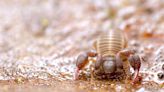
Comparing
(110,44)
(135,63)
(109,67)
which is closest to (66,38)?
(110,44)

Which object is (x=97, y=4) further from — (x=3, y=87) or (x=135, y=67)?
(x=3, y=87)

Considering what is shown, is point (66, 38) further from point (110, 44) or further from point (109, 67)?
point (109, 67)

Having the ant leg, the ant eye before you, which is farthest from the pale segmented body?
the ant leg

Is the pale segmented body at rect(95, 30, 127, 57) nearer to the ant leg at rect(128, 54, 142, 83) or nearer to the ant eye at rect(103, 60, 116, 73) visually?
the ant eye at rect(103, 60, 116, 73)

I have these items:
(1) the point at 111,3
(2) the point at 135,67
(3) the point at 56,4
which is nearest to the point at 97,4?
(1) the point at 111,3

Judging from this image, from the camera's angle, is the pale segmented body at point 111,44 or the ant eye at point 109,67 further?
the pale segmented body at point 111,44

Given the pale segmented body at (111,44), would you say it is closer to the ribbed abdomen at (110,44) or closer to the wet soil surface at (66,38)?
the ribbed abdomen at (110,44)

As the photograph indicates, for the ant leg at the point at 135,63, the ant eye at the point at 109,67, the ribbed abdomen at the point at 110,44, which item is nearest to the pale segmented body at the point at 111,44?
the ribbed abdomen at the point at 110,44
